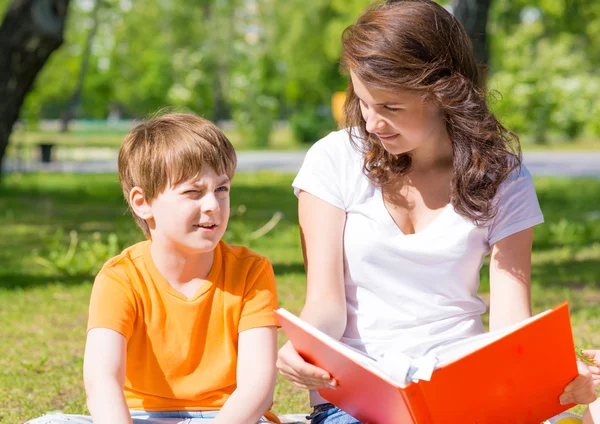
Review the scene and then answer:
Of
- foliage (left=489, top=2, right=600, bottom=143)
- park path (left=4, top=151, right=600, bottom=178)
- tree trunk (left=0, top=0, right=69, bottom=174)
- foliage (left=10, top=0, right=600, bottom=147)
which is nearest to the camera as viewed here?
tree trunk (left=0, top=0, right=69, bottom=174)

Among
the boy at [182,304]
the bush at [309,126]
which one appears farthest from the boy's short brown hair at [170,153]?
the bush at [309,126]

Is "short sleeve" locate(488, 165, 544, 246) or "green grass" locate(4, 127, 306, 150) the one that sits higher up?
"short sleeve" locate(488, 165, 544, 246)

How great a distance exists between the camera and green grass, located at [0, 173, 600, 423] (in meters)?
4.14

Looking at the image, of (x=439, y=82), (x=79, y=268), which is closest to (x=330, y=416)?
(x=439, y=82)

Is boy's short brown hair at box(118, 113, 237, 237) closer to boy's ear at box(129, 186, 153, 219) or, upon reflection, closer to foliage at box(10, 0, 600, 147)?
boy's ear at box(129, 186, 153, 219)

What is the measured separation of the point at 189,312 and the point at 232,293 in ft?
0.43

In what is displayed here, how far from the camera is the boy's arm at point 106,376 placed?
238cm

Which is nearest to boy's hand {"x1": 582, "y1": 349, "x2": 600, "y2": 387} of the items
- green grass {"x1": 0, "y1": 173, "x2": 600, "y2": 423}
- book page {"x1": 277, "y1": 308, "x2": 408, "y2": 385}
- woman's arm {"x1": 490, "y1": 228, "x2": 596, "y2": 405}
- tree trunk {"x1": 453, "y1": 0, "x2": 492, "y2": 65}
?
woman's arm {"x1": 490, "y1": 228, "x2": 596, "y2": 405}

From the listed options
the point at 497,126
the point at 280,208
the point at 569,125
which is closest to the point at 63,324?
the point at 497,126

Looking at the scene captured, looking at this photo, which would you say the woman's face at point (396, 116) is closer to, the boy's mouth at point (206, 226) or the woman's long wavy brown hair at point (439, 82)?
the woman's long wavy brown hair at point (439, 82)

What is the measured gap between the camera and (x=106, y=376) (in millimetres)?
2412

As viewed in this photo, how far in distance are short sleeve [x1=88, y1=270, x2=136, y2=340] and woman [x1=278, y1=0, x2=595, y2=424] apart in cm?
46

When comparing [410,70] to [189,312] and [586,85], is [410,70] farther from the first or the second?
[586,85]

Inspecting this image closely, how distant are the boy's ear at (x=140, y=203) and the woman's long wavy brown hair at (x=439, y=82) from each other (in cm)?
61
